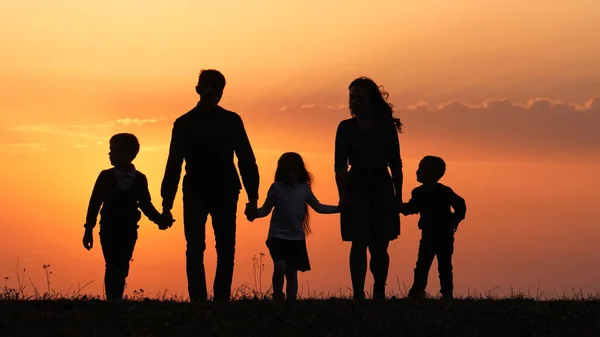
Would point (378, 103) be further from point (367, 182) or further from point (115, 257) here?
point (115, 257)

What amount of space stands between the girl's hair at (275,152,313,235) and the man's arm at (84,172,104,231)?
233cm

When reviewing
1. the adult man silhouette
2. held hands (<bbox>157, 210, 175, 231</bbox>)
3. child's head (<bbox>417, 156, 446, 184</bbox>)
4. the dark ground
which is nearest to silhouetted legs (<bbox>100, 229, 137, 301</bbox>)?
held hands (<bbox>157, 210, 175, 231</bbox>)

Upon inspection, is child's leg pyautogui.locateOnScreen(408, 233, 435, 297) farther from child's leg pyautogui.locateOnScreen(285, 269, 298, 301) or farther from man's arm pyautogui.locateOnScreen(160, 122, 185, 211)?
man's arm pyautogui.locateOnScreen(160, 122, 185, 211)

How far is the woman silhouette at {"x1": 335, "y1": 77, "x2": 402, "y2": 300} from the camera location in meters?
12.7

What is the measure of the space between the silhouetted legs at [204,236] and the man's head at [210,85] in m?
1.23

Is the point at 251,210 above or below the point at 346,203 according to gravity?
below

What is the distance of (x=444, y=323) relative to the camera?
10648mm

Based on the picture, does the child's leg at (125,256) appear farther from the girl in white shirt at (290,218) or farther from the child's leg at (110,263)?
the girl in white shirt at (290,218)

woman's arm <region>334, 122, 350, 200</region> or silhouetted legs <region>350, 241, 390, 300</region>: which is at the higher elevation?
woman's arm <region>334, 122, 350, 200</region>

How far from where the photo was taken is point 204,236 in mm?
12367

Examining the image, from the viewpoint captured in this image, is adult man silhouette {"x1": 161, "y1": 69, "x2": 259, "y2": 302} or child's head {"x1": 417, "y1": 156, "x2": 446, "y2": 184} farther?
child's head {"x1": 417, "y1": 156, "x2": 446, "y2": 184}

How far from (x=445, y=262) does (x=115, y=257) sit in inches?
181

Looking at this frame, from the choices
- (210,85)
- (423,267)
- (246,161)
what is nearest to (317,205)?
(246,161)

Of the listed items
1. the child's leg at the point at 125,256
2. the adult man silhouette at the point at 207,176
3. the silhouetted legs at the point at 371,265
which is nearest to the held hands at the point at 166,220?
the adult man silhouette at the point at 207,176
